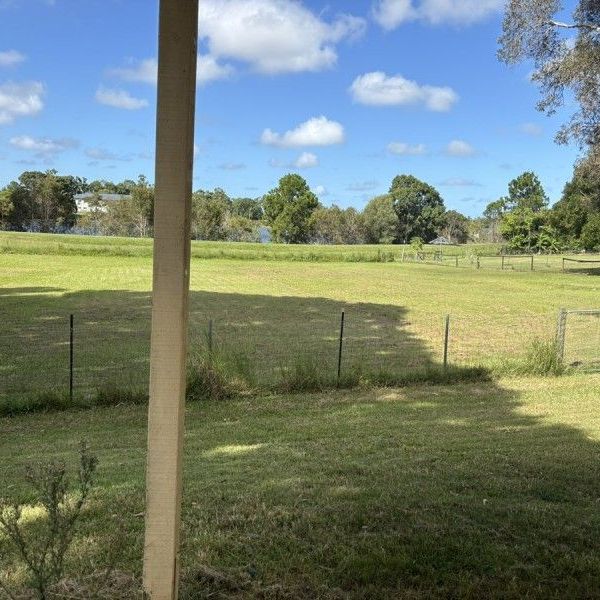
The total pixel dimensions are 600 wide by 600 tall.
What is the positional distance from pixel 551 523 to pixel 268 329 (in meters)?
15.4

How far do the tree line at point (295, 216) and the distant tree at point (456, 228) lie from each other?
0.12 meters

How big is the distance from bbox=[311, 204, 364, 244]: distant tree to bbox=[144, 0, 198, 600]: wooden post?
73.5 metres

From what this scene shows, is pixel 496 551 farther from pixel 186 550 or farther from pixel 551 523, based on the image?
pixel 186 550

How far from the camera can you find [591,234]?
66.6m

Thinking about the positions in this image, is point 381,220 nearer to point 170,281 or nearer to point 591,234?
point 591,234

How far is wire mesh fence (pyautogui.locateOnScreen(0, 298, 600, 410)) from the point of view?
10875 mm

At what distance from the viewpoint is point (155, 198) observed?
6.89 ft

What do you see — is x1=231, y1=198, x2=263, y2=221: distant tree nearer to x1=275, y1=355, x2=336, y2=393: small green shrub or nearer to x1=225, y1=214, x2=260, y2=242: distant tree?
x1=225, y1=214, x2=260, y2=242: distant tree

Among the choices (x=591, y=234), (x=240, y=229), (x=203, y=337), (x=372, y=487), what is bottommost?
(x=203, y=337)

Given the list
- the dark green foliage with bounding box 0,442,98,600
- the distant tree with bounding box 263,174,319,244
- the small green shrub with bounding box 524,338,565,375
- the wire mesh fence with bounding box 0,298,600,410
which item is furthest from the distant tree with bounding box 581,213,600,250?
the dark green foliage with bounding box 0,442,98,600

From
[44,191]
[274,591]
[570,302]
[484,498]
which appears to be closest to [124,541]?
[274,591]

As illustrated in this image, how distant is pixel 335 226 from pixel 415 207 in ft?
79.9

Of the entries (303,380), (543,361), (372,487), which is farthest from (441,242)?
(372,487)

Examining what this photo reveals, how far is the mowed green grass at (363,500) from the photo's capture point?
297cm
